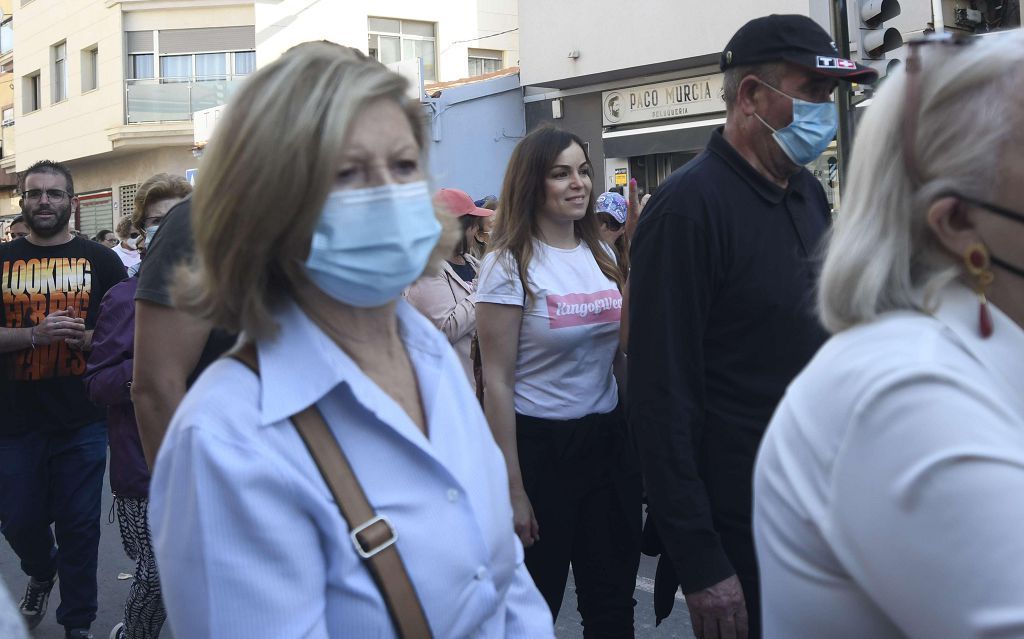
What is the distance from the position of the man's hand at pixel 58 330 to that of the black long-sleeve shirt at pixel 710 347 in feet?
10.9

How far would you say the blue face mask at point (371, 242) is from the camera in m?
1.76

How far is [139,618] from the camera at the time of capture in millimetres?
3980

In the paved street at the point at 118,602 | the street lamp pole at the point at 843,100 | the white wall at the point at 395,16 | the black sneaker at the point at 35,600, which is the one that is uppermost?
the white wall at the point at 395,16

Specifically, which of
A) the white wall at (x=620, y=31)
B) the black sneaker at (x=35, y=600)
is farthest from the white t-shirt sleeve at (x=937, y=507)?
the white wall at (x=620, y=31)

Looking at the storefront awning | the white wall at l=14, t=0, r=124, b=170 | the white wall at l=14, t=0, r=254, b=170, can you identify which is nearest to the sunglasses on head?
the storefront awning

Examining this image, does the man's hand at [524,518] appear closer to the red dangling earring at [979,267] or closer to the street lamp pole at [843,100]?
the red dangling earring at [979,267]

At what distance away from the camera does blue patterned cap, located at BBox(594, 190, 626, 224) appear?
22.1ft

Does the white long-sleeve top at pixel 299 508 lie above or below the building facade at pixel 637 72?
below

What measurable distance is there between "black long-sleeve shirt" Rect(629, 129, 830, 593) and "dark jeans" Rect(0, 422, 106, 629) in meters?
3.37

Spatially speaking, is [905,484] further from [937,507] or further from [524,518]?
[524,518]

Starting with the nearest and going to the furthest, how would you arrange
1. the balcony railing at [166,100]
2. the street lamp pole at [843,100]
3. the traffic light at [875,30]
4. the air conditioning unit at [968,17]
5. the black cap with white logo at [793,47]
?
the black cap with white logo at [793,47] < the street lamp pole at [843,100] < the traffic light at [875,30] < the air conditioning unit at [968,17] < the balcony railing at [166,100]

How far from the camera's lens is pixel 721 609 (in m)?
2.63

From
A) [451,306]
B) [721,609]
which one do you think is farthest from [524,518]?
[451,306]

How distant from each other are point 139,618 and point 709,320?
248cm
